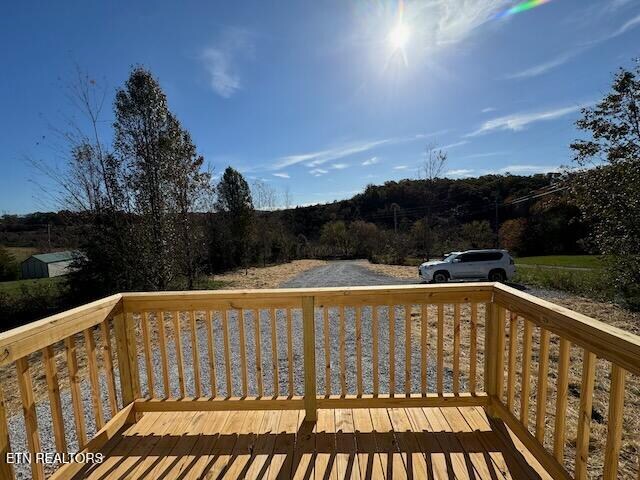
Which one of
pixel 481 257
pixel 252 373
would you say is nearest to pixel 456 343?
pixel 252 373

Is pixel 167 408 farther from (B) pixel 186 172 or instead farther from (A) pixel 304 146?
(A) pixel 304 146

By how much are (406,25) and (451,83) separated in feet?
7.75

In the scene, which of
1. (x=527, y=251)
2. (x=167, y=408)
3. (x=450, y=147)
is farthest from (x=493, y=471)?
(x=527, y=251)

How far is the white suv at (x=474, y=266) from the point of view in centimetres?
1061

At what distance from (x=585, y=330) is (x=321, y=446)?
1.54 m

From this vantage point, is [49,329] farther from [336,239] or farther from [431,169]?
[336,239]

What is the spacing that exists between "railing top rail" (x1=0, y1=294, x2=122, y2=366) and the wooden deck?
0.80m

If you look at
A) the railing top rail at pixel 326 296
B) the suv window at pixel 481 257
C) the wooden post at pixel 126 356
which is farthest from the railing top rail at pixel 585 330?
the suv window at pixel 481 257

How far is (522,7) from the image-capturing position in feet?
14.7

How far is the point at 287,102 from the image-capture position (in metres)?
7.01

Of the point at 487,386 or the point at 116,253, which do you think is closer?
the point at 487,386

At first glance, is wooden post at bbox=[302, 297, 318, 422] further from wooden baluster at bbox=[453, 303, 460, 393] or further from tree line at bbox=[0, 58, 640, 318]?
tree line at bbox=[0, 58, 640, 318]

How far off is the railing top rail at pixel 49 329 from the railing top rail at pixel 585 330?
2.39 meters

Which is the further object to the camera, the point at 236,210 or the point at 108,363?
the point at 236,210
